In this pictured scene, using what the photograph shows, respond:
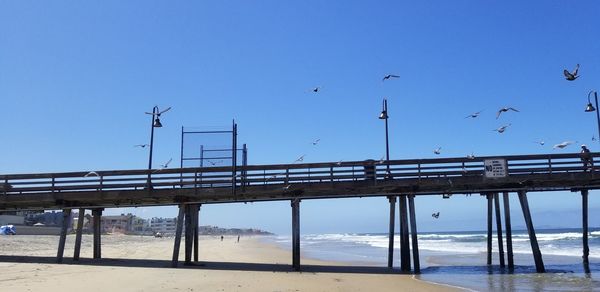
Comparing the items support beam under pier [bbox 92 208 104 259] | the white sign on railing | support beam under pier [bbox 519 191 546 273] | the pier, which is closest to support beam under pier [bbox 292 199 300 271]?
the pier

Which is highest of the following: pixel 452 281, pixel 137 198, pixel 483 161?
pixel 483 161

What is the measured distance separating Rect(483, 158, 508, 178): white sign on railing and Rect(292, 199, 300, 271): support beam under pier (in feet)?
23.9

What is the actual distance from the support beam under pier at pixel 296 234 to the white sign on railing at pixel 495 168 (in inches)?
287

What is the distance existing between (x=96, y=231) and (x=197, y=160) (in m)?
A: 5.81

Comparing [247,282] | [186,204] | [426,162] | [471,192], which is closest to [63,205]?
[186,204]

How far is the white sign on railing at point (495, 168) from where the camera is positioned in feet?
66.0

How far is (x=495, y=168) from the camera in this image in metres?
20.2

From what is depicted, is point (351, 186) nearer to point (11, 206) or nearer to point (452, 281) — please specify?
point (452, 281)

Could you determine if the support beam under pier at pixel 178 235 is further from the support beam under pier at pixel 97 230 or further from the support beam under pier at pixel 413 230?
the support beam under pier at pixel 413 230

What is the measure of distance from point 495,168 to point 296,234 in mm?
7885

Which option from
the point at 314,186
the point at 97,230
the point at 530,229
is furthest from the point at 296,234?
the point at 97,230

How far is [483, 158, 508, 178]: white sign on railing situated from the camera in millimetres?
20125

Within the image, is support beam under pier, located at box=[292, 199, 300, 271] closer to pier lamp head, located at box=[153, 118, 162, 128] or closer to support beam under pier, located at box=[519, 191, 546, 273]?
pier lamp head, located at box=[153, 118, 162, 128]

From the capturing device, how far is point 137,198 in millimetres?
21656
